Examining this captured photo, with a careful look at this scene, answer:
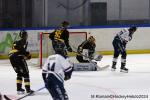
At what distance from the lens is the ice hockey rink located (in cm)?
765

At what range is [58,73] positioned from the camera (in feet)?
18.8

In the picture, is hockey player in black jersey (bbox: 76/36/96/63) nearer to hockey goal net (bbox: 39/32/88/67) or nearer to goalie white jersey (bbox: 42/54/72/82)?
hockey goal net (bbox: 39/32/88/67)

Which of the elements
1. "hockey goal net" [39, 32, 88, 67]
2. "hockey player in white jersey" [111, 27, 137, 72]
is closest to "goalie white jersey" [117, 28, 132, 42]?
"hockey player in white jersey" [111, 27, 137, 72]

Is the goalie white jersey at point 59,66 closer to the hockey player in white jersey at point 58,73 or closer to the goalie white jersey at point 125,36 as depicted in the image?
the hockey player in white jersey at point 58,73

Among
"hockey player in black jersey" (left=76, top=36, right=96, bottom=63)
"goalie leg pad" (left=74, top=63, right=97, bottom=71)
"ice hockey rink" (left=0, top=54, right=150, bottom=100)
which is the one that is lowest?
"ice hockey rink" (left=0, top=54, right=150, bottom=100)

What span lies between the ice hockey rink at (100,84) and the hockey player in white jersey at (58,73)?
1.72 metres

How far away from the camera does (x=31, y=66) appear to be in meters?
11.5

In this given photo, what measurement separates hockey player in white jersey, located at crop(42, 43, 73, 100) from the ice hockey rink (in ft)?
5.66

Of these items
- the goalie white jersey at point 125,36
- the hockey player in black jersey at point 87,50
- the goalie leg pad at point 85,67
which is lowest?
the goalie leg pad at point 85,67

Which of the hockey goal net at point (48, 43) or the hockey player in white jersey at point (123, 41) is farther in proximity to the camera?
the hockey goal net at point (48, 43)

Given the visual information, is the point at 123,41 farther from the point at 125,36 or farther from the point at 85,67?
the point at 85,67

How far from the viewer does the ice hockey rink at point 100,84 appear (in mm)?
7652

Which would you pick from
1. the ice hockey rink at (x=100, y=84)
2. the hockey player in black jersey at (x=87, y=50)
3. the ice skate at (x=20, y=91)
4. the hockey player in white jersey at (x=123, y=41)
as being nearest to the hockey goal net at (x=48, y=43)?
the ice hockey rink at (x=100, y=84)

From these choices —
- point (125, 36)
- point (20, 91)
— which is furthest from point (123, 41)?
point (20, 91)
